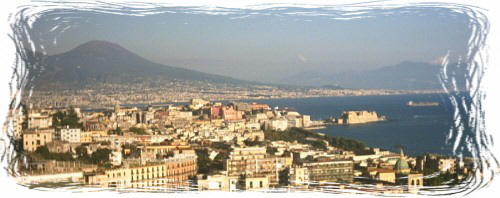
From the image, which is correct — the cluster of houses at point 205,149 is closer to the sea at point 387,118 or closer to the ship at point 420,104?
the sea at point 387,118

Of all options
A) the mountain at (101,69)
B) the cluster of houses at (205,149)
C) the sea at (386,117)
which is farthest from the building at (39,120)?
the sea at (386,117)

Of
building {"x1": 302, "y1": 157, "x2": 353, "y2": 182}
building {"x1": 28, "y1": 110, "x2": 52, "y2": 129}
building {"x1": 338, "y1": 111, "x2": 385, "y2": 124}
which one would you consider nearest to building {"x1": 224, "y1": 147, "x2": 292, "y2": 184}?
building {"x1": 302, "y1": 157, "x2": 353, "y2": 182}

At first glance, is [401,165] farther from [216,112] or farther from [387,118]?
[387,118]

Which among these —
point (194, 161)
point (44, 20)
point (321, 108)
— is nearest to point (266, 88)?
point (321, 108)

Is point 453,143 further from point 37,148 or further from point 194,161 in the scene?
point 37,148

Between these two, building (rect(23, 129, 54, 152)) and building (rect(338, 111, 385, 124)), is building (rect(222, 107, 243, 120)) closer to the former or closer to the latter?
building (rect(338, 111, 385, 124))
